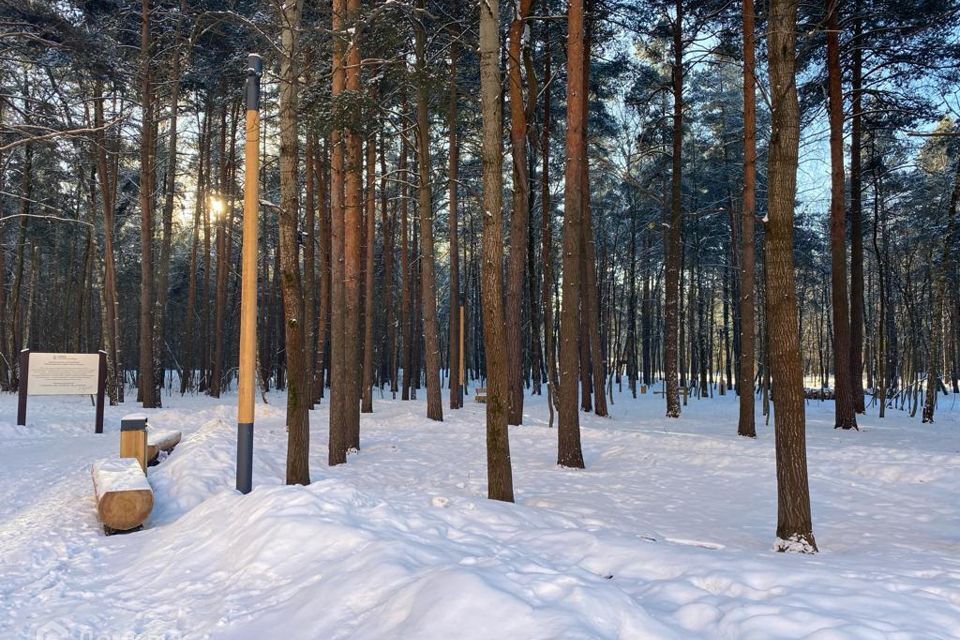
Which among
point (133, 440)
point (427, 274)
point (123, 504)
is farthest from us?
point (427, 274)

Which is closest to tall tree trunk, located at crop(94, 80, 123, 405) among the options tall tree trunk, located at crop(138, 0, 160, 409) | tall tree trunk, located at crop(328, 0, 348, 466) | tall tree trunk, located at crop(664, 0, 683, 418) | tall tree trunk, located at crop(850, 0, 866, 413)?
tall tree trunk, located at crop(138, 0, 160, 409)

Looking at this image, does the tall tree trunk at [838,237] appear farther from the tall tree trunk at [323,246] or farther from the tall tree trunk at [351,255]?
the tall tree trunk at [323,246]

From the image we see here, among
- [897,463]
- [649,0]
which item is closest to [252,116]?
[897,463]

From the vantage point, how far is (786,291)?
5.32 metres

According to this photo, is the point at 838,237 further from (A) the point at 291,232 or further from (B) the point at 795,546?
(A) the point at 291,232

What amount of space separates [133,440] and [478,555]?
6051 mm

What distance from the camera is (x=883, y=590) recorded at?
11.4 feet

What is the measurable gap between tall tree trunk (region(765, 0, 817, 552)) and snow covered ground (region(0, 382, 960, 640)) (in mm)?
475

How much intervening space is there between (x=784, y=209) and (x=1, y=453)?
43.0 ft

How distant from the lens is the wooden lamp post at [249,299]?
21.0 ft

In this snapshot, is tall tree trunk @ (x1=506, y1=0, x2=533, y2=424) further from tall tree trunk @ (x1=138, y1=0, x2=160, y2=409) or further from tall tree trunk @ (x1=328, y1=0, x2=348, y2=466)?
tall tree trunk @ (x1=138, y1=0, x2=160, y2=409)

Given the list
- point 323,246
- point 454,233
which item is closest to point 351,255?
point 323,246

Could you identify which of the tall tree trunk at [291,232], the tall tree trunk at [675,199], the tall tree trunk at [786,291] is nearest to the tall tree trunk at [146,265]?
the tall tree trunk at [291,232]

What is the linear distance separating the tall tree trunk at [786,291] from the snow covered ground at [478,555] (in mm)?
475
